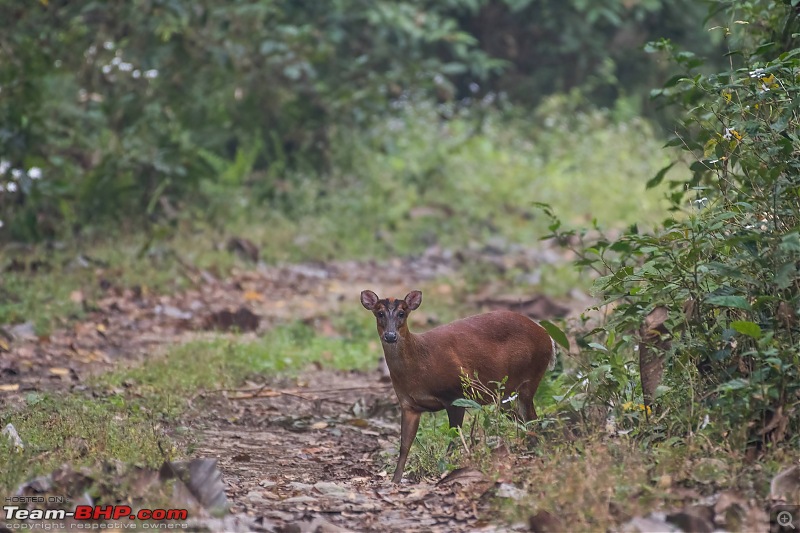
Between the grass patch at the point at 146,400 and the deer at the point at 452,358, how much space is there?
3.91 feet

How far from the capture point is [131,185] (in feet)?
40.9

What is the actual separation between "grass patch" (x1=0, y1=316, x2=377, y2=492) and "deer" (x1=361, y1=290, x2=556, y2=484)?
47.0 inches

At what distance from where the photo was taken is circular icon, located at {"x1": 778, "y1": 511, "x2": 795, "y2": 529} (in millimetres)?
4379

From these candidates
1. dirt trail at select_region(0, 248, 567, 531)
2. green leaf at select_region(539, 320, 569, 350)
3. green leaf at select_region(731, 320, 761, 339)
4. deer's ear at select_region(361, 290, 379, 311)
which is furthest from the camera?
deer's ear at select_region(361, 290, 379, 311)

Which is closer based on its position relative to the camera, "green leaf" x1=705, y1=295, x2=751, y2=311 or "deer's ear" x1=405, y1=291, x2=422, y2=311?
"green leaf" x1=705, y1=295, x2=751, y2=311

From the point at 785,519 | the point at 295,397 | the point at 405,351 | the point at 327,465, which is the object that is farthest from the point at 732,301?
the point at 295,397

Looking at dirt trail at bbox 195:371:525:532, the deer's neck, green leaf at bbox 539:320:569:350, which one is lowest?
dirt trail at bbox 195:371:525:532

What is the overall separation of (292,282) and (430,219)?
3028 millimetres

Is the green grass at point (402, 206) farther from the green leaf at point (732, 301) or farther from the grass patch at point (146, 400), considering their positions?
the green leaf at point (732, 301)

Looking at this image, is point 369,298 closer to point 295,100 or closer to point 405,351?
point 405,351

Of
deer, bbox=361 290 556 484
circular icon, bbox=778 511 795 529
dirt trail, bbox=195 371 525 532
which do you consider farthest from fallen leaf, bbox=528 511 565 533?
deer, bbox=361 290 556 484

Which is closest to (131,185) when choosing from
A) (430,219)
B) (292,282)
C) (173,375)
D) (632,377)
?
(292,282)

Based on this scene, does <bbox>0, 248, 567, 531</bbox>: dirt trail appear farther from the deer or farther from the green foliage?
the green foliage

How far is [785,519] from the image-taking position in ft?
14.4
